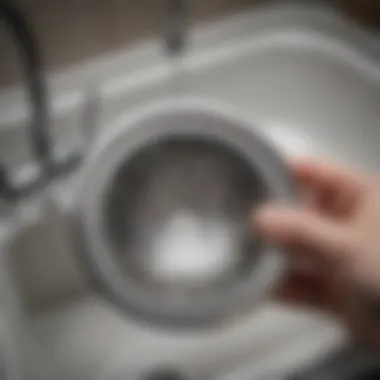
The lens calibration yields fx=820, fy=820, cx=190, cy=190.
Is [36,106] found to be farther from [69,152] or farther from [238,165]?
[238,165]

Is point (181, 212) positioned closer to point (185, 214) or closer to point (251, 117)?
point (185, 214)

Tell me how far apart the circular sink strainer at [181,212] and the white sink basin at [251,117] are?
0.55 feet

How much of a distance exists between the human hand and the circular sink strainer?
38mm

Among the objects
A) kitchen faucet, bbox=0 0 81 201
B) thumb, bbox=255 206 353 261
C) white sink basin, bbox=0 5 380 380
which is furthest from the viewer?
white sink basin, bbox=0 5 380 380

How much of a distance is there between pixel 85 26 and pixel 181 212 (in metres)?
0.29

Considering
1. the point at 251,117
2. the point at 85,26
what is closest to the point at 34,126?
the point at 85,26

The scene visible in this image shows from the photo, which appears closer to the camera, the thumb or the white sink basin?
the thumb

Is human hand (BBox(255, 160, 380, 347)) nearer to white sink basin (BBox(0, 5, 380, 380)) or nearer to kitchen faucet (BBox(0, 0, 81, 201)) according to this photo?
white sink basin (BBox(0, 5, 380, 380))

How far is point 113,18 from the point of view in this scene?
0.94 metres

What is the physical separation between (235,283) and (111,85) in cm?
34

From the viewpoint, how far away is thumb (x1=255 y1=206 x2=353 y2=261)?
636mm

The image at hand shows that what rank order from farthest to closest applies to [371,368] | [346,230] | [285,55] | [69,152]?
[285,55]
[69,152]
[371,368]
[346,230]

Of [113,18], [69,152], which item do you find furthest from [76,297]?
[113,18]

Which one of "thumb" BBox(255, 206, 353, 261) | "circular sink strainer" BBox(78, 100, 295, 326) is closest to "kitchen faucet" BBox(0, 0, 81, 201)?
"circular sink strainer" BBox(78, 100, 295, 326)
